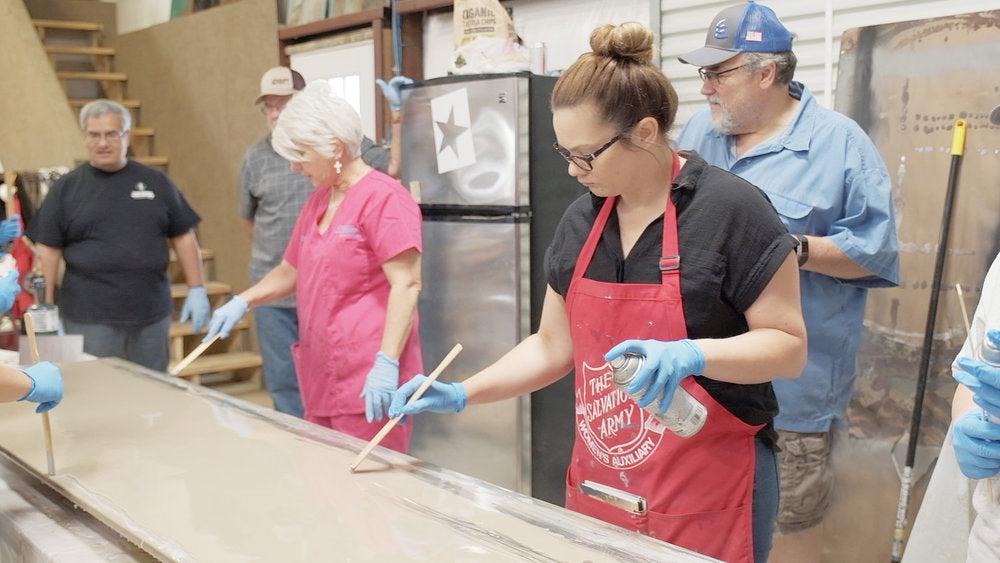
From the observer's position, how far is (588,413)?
1.61 metres

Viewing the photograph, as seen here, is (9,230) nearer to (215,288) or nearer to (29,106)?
(215,288)

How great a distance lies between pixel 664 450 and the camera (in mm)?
1520

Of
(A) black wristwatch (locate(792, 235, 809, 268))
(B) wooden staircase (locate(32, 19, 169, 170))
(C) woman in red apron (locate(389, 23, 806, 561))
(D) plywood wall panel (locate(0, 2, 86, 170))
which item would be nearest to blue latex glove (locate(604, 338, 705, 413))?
(C) woman in red apron (locate(389, 23, 806, 561))

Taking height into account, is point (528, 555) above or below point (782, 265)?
below

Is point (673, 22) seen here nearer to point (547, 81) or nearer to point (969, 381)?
point (547, 81)

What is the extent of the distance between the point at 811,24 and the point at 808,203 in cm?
104

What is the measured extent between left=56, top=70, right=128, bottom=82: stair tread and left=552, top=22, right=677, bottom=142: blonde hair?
624cm

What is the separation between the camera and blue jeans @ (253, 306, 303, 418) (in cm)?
404

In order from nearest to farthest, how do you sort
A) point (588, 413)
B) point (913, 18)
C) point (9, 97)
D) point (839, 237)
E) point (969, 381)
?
point (969, 381) → point (588, 413) → point (839, 237) → point (913, 18) → point (9, 97)

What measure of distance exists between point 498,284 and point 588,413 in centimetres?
173

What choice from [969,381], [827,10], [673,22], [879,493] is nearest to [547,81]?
[673,22]

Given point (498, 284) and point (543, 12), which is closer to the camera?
point (498, 284)

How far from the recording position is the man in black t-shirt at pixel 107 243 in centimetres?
366

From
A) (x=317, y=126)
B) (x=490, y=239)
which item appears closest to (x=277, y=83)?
(x=490, y=239)
